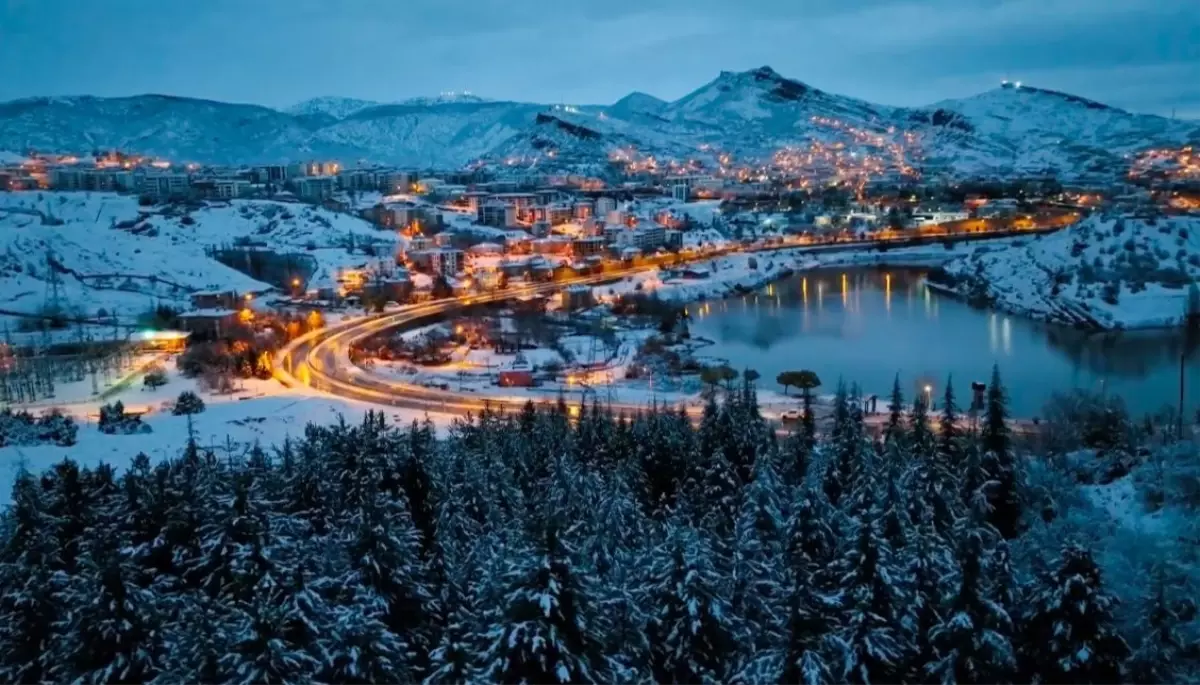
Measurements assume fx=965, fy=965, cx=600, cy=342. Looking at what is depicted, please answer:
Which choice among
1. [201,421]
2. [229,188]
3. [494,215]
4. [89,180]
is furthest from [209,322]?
[89,180]

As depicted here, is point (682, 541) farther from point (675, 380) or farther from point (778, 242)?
point (778, 242)

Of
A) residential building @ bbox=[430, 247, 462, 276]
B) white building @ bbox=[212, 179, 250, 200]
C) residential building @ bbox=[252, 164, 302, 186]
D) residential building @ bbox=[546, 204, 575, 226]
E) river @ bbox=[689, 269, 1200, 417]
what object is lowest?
river @ bbox=[689, 269, 1200, 417]

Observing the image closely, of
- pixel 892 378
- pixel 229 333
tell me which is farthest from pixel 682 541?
pixel 229 333

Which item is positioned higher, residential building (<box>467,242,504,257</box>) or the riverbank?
residential building (<box>467,242,504,257</box>)

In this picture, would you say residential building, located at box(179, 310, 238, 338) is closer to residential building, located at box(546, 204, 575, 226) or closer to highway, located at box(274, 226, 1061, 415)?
highway, located at box(274, 226, 1061, 415)

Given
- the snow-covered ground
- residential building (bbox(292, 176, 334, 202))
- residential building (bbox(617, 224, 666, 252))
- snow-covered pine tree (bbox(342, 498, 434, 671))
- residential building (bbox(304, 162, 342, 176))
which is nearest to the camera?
snow-covered pine tree (bbox(342, 498, 434, 671))

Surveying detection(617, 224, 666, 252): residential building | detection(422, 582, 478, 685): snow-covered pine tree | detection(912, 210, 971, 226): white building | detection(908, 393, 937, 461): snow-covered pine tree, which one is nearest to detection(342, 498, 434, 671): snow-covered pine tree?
detection(422, 582, 478, 685): snow-covered pine tree
